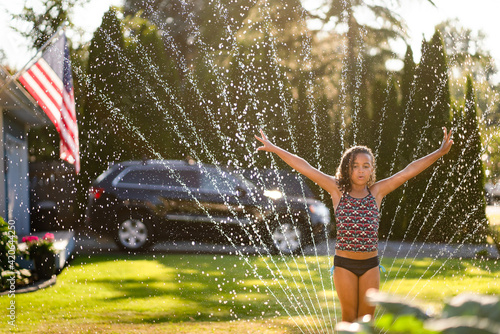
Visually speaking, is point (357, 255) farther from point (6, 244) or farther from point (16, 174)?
point (16, 174)

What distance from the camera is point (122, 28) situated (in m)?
13.7

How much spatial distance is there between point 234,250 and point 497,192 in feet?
97.5

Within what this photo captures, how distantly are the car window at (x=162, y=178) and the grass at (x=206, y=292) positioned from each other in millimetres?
1372

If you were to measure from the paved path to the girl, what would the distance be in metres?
7.73

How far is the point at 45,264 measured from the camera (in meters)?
8.12

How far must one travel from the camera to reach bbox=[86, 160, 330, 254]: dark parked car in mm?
10469

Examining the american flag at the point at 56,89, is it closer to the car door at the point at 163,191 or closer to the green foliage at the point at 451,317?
the car door at the point at 163,191

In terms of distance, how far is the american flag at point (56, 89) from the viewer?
6.94 meters

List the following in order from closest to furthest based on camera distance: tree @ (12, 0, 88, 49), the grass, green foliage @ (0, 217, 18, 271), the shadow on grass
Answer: the grass < the shadow on grass < green foliage @ (0, 217, 18, 271) < tree @ (12, 0, 88, 49)

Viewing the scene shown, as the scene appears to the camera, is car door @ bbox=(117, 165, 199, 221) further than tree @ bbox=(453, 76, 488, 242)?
No

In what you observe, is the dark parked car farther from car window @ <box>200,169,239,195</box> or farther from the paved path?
the paved path

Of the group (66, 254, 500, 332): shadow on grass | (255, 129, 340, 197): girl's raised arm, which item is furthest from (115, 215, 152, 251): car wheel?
(255, 129, 340, 197): girl's raised arm

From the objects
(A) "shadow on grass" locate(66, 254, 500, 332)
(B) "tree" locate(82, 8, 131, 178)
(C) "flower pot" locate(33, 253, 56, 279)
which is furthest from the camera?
(B) "tree" locate(82, 8, 131, 178)

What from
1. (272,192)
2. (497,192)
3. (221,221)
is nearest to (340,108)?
(272,192)
